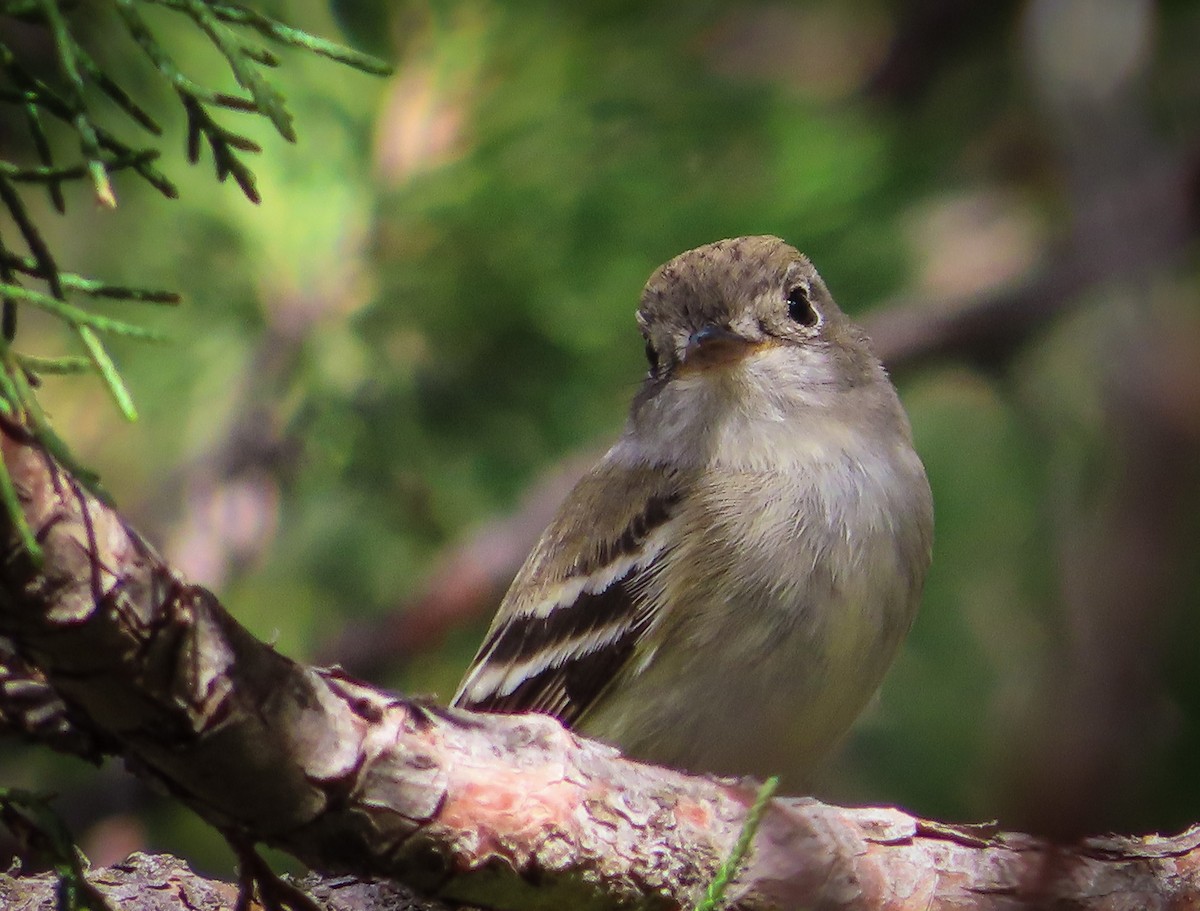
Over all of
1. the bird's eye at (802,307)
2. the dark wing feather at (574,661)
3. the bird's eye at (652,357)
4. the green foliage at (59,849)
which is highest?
the bird's eye at (802,307)

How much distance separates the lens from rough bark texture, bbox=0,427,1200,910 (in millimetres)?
2078

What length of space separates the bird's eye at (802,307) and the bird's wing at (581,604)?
0.74 metres

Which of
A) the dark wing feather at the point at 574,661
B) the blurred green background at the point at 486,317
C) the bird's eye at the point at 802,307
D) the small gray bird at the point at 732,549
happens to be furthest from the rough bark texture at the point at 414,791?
the bird's eye at the point at 802,307

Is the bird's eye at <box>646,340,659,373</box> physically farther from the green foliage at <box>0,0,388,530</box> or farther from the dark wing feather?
the green foliage at <box>0,0,388,530</box>

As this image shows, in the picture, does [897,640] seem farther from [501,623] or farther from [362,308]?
[362,308]

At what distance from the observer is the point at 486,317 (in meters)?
5.64

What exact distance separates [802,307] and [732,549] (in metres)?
1.17

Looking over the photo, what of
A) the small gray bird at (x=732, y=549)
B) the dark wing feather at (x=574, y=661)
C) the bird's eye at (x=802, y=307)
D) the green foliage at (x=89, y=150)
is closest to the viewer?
the green foliage at (x=89, y=150)

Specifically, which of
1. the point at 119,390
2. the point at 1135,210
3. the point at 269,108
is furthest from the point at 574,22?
the point at 119,390

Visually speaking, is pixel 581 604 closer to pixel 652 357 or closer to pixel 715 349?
pixel 715 349

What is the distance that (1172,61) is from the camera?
26.7 ft

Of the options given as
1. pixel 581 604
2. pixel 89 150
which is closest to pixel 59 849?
pixel 89 150

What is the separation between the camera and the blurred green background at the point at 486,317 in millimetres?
5449

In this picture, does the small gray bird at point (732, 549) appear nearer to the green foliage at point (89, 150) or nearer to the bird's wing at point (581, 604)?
the bird's wing at point (581, 604)
